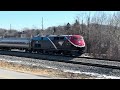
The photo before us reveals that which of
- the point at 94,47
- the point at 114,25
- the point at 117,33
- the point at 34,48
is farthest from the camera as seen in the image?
the point at 114,25

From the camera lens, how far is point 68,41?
3425 cm

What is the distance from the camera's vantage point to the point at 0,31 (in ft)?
384

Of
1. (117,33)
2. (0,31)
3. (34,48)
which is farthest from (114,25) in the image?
(0,31)
